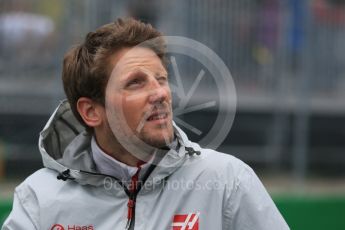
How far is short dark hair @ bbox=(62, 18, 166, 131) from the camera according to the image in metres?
3.09

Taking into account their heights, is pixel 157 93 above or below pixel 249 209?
above

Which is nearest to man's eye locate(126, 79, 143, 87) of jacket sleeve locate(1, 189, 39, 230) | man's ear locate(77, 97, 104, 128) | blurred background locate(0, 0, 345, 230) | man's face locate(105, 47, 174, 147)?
man's face locate(105, 47, 174, 147)

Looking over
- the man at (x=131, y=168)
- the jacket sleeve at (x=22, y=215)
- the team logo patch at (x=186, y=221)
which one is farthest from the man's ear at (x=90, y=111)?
the team logo patch at (x=186, y=221)

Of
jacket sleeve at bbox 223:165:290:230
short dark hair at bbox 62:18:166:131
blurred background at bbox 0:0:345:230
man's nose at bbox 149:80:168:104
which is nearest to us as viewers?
jacket sleeve at bbox 223:165:290:230

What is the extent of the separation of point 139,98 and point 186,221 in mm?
467

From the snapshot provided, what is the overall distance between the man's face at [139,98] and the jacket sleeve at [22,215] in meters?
0.41

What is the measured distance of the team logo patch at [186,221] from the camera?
2.91 m

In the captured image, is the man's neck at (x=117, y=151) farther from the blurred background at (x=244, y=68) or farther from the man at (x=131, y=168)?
the blurred background at (x=244, y=68)

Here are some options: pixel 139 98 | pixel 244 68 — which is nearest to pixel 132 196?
pixel 139 98

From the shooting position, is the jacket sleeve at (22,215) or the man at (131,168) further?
the jacket sleeve at (22,215)

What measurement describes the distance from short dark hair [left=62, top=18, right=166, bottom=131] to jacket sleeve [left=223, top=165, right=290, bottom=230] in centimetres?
59

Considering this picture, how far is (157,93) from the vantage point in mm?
2996

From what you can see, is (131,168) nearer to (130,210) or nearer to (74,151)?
(130,210)

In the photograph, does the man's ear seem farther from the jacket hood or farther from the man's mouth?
the man's mouth
